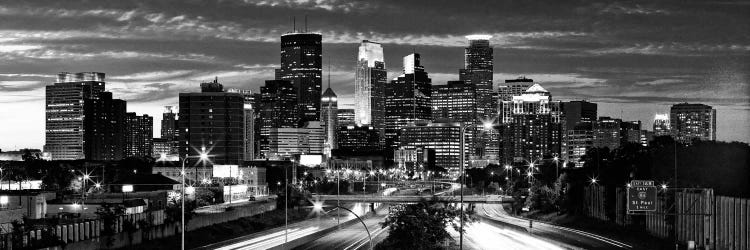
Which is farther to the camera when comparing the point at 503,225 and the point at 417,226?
the point at 503,225

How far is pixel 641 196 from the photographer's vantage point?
7131cm

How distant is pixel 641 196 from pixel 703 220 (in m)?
15.6

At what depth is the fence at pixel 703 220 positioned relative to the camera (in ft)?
250

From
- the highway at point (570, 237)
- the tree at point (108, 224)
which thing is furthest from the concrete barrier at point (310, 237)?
the highway at point (570, 237)

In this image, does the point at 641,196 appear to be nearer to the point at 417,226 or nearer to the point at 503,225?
the point at 417,226

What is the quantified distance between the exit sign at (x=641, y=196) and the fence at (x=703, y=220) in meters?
1.75

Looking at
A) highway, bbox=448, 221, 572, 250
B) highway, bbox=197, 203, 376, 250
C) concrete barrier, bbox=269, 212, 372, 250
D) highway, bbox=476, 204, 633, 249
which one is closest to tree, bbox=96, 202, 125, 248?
highway, bbox=197, 203, 376, 250

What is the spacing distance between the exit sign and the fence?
175 cm

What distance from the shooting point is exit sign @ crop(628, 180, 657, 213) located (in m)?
71.0

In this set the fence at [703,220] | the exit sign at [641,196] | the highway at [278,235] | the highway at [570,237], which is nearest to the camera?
the exit sign at [641,196]

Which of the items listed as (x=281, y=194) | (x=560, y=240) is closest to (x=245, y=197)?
(x=281, y=194)

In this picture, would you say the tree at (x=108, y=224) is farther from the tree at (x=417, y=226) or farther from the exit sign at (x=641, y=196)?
the exit sign at (x=641, y=196)

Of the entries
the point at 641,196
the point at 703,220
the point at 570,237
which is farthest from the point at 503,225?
the point at 641,196

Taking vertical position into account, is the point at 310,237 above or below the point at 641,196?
below
